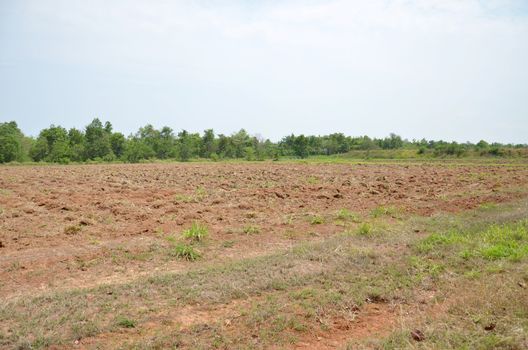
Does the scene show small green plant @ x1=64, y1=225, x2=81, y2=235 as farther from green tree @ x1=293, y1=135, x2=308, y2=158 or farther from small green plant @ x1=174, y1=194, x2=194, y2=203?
green tree @ x1=293, y1=135, x2=308, y2=158

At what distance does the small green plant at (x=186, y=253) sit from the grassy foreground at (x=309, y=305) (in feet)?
2.85

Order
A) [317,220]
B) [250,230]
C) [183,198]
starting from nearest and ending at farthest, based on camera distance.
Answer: [250,230]
[317,220]
[183,198]

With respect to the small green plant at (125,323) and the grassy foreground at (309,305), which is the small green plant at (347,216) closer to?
the grassy foreground at (309,305)

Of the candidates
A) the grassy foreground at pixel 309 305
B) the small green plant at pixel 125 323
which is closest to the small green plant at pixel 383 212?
the grassy foreground at pixel 309 305

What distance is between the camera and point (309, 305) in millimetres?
5430

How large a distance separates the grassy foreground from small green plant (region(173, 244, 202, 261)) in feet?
2.85

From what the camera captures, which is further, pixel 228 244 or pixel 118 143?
pixel 118 143

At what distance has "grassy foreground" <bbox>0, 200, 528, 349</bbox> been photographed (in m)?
4.53

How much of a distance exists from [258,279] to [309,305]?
1244 millimetres

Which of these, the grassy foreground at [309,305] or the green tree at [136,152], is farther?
the green tree at [136,152]

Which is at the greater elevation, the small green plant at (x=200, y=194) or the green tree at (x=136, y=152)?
the green tree at (x=136, y=152)

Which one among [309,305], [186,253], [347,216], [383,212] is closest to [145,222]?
[186,253]

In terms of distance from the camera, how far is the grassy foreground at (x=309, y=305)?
14.9 feet

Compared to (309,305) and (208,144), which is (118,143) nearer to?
(208,144)
